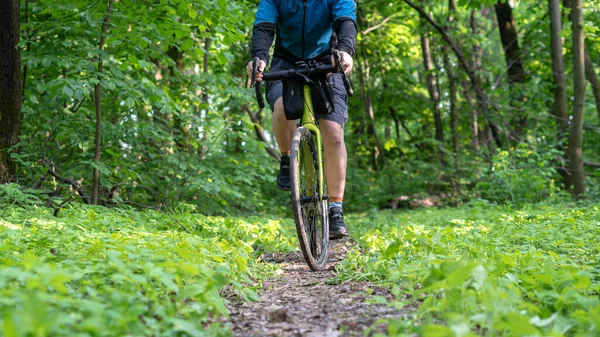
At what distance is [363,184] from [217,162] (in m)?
6.87

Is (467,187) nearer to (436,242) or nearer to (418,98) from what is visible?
(418,98)

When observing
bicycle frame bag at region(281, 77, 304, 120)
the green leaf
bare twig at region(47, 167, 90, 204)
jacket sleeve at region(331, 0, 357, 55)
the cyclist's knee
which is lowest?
bare twig at region(47, 167, 90, 204)

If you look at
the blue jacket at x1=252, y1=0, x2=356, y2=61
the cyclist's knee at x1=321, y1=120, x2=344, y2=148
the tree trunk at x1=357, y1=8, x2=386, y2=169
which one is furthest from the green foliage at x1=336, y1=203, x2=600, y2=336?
the tree trunk at x1=357, y1=8, x2=386, y2=169

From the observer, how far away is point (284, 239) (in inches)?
215

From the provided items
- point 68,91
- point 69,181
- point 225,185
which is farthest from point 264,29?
point 225,185

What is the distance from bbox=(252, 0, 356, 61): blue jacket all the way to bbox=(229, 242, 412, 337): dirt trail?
1667mm

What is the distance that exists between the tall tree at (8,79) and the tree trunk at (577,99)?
874cm

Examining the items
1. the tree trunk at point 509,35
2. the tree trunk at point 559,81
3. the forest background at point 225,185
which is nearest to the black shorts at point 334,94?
the forest background at point 225,185

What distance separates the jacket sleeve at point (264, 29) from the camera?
4.04 meters

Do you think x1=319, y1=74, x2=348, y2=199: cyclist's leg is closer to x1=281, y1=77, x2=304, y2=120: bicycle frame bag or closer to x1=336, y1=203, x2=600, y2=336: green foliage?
x1=281, y1=77, x2=304, y2=120: bicycle frame bag

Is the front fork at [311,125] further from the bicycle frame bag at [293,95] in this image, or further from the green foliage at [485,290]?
the green foliage at [485,290]

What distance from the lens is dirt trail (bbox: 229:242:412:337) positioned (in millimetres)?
2174

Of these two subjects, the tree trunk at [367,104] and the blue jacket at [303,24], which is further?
the tree trunk at [367,104]

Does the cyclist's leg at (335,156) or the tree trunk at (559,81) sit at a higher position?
the tree trunk at (559,81)
